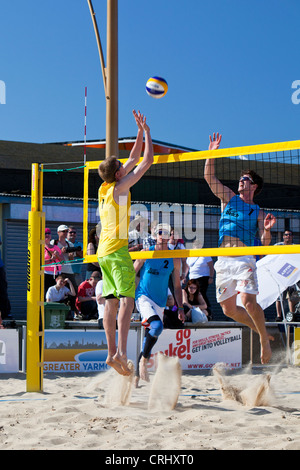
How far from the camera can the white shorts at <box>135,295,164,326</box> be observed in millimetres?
7914

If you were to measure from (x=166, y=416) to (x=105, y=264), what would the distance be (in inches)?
57.2

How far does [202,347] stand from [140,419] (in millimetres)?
4193

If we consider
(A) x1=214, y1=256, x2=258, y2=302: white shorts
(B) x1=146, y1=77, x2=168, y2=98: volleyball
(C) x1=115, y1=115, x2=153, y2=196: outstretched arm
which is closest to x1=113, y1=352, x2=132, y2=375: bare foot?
(A) x1=214, y1=256, x2=258, y2=302: white shorts

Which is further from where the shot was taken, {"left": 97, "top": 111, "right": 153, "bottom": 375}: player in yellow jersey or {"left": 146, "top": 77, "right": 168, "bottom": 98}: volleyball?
{"left": 146, "top": 77, "right": 168, "bottom": 98}: volleyball

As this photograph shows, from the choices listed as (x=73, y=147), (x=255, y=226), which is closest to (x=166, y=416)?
(x=255, y=226)

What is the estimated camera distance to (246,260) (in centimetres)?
650

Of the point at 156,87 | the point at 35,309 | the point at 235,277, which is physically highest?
the point at 156,87

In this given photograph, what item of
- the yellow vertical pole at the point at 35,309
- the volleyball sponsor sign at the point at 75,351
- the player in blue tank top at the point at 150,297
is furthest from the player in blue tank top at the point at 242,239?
the volleyball sponsor sign at the point at 75,351


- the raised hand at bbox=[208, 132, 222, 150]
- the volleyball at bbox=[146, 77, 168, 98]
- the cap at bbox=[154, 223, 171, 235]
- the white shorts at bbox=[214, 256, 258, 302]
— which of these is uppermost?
the volleyball at bbox=[146, 77, 168, 98]

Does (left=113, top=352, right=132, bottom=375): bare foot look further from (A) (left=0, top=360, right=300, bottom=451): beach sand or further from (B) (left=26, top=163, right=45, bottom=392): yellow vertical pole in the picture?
(B) (left=26, top=163, right=45, bottom=392): yellow vertical pole

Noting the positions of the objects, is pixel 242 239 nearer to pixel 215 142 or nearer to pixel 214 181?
pixel 214 181

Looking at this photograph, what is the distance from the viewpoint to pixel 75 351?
9.30m

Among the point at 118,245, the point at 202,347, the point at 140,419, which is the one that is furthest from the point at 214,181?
the point at 202,347

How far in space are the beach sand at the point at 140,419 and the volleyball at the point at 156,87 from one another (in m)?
2.98
